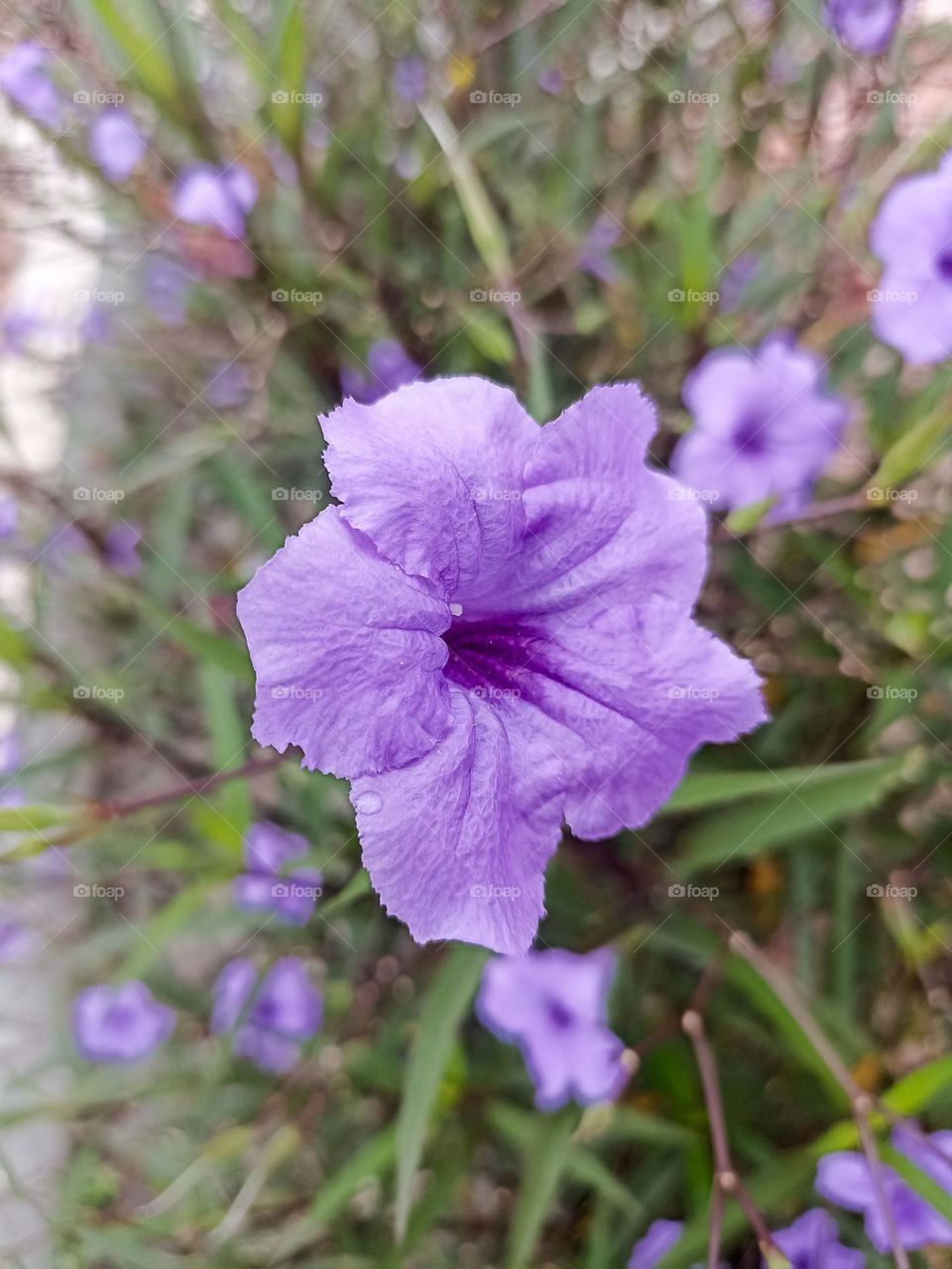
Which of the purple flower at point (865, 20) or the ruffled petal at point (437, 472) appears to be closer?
the ruffled petal at point (437, 472)

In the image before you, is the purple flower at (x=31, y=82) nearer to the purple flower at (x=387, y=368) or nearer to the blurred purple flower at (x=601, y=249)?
the purple flower at (x=387, y=368)

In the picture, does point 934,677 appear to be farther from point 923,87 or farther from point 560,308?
point 923,87

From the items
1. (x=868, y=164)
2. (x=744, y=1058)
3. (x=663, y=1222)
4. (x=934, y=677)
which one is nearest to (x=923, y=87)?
(x=868, y=164)

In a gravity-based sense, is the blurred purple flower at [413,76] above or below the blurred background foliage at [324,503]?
above

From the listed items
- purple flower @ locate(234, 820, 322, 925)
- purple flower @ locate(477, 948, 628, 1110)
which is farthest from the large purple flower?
purple flower @ locate(234, 820, 322, 925)

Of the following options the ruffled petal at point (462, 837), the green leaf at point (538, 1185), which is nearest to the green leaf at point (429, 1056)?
the green leaf at point (538, 1185)

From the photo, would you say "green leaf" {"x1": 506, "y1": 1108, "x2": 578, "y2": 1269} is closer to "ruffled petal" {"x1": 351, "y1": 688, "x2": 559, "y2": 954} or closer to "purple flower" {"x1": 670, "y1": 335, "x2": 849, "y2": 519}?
"ruffled petal" {"x1": 351, "y1": 688, "x2": 559, "y2": 954}
